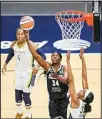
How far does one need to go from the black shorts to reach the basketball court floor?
1.39m

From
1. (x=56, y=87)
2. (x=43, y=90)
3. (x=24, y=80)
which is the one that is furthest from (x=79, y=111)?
(x=43, y=90)

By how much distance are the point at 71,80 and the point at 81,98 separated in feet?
1.36

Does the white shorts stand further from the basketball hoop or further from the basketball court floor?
the basketball court floor

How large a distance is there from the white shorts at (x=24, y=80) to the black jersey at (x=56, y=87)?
851 mm

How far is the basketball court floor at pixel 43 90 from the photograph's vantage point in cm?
658

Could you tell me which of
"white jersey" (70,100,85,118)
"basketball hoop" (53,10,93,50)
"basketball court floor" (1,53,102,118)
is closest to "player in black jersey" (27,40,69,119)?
"basketball hoop" (53,10,93,50)

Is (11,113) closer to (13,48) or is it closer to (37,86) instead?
(13,48)

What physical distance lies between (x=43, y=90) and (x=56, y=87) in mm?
2907

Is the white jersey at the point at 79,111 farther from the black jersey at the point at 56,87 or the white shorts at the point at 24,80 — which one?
the white shorts at the point at 24,80

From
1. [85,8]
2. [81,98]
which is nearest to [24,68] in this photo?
[81,98]

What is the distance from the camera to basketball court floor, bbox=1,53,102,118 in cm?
658

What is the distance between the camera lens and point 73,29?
18.8ft

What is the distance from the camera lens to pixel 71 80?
4434mm

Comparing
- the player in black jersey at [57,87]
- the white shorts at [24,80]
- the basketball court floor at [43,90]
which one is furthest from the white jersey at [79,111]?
the basketball court floor at [43,90]
